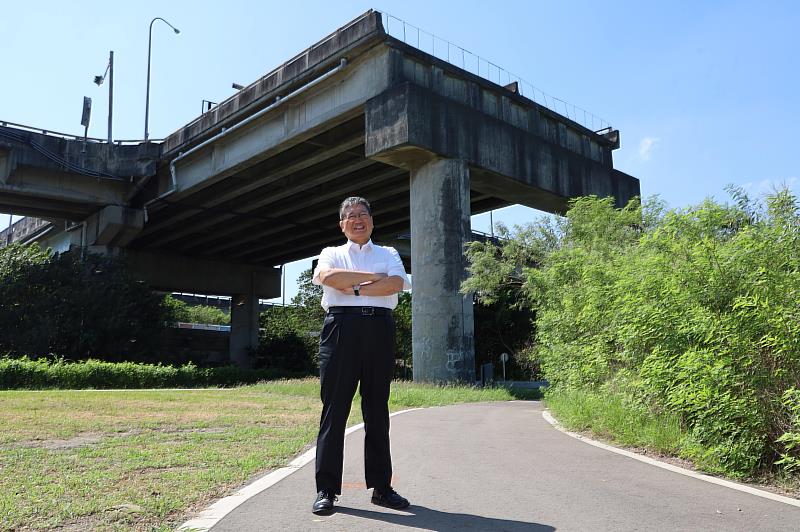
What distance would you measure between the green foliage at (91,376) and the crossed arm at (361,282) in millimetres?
19043

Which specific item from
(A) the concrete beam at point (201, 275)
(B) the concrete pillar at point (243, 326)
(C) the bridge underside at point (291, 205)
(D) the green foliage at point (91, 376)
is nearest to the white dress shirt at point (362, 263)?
Answer: (C) the bridge underside at point (291, 205)

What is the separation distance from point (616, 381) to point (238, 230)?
33.0m

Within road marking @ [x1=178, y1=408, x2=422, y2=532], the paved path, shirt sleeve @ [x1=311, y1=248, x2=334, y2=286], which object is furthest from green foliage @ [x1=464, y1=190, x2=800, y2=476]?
road marking @ [x1=178, y1=408, x2=422, y2=532]

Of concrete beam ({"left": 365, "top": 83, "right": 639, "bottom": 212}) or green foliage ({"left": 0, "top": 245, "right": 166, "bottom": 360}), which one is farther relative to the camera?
green foliage ({"left": 0, "top": 245, "right": 166, "bottom": 360})

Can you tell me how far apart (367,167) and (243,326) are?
2476 cm

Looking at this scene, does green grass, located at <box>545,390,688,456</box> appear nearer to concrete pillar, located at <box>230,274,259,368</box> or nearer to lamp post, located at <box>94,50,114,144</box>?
lamp post, located at <box>94,50,114,144</box>

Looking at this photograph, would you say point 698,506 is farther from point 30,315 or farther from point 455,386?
point 30,315

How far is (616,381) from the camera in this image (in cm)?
809

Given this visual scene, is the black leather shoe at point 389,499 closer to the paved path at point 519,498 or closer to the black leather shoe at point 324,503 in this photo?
the paved path at point 519,498

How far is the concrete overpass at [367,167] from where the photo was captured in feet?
68.2

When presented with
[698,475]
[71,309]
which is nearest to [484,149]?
[698,475]

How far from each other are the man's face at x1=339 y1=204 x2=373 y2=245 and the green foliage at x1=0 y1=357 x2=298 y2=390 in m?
18.9

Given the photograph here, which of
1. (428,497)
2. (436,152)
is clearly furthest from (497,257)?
(428,497)

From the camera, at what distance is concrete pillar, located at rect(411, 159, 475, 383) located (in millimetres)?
20609
